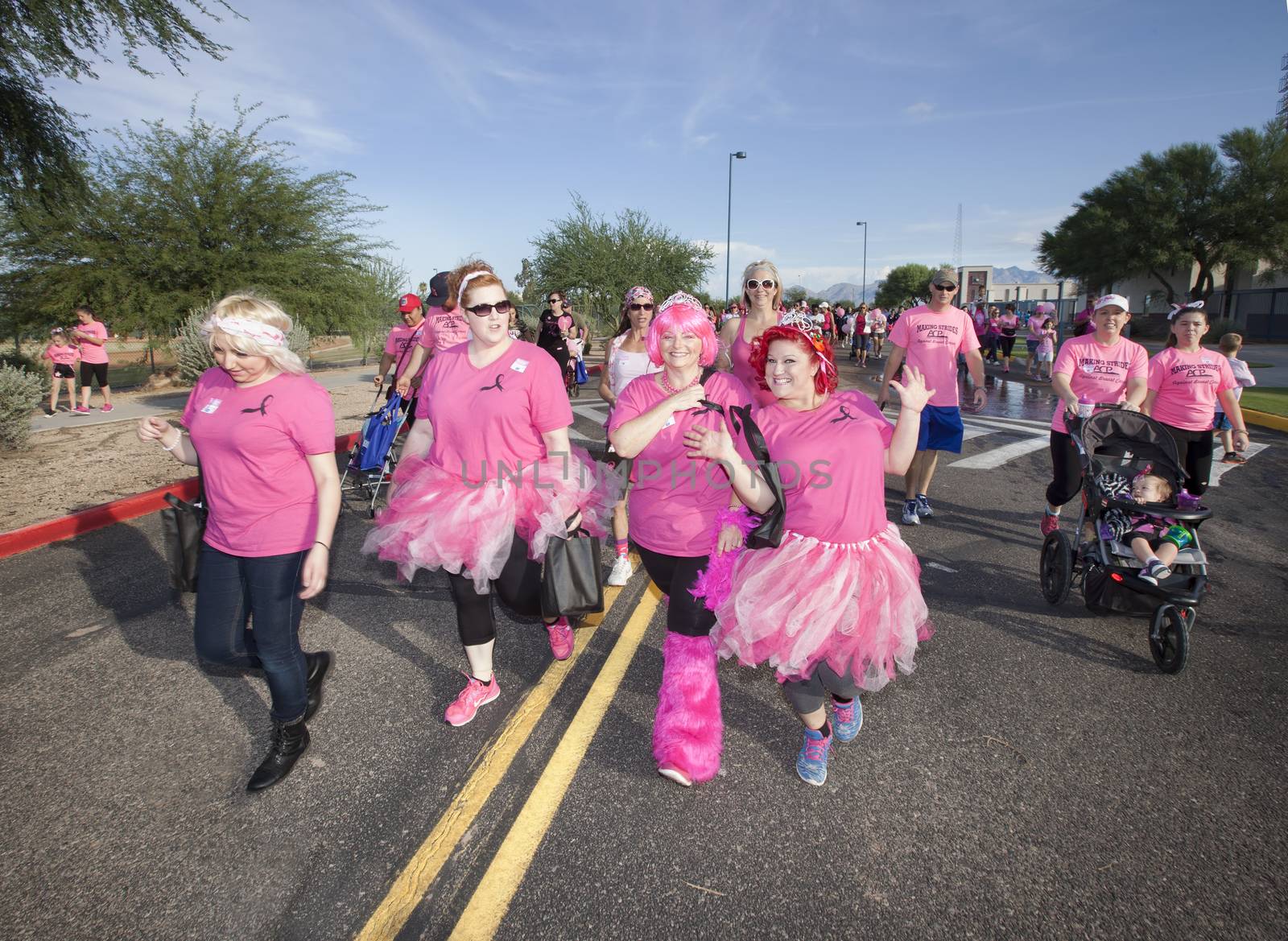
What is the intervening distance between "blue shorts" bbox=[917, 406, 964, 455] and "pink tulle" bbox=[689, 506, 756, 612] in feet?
13.8

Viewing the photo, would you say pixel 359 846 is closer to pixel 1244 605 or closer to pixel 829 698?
pixel 829 698

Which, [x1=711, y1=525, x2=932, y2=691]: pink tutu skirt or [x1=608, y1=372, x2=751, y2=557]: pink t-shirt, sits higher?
[x1=608, y1=372, x2=751, y2=557]: pink t-shirt

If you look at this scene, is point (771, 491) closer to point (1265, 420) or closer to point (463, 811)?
point (463, 811)

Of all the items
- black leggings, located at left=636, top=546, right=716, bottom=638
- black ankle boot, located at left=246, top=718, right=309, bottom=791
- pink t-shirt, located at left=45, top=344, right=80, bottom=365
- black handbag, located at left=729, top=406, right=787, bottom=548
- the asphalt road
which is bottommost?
the asphalt road

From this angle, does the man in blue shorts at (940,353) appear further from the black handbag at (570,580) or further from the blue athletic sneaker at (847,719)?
the black handbag at (570,580)

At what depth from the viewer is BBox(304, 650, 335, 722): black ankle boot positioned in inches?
138

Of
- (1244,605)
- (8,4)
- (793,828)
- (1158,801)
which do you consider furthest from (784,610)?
(8,4)

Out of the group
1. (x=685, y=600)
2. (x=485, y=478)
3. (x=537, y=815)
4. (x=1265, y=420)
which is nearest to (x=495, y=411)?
(x=485, y=478)

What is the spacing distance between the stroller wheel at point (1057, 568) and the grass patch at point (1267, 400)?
9.85 m

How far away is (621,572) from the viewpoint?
5383 millimetres

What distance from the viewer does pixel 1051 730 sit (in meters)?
3.41

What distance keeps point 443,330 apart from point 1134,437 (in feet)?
18.3

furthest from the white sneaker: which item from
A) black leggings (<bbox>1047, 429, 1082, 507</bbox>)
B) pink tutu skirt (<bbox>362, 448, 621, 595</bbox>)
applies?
black leggings (<bbox>1047, 429, 1082, 507</bbox>)

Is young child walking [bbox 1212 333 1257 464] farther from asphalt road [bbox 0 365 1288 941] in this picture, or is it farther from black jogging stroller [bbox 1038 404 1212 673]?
asphalt road [bbox 0 365 1288 941]
